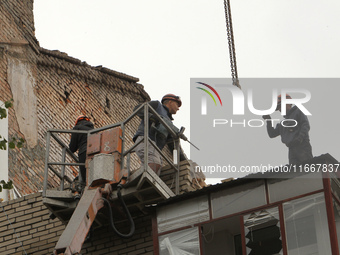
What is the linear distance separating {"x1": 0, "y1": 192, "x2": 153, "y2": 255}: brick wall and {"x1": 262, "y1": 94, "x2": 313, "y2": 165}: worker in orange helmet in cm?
265

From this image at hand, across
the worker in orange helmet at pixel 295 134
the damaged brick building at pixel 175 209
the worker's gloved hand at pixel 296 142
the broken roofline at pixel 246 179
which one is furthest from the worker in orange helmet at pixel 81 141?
the worker's gloved hand at pixel 296 142

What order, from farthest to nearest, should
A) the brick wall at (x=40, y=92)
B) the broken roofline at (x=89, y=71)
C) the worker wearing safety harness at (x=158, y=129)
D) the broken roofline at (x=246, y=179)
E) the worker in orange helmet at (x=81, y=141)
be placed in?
1. the broken roofline at (x=89, y=71)
2. the brick wall at (x=40, y=92)
3. the worker in orange helmet at (x=81, y=141)
4. the worker wearing safety harness at (x=158, y=129)
5. the broken roofline at (x=246, y=179)

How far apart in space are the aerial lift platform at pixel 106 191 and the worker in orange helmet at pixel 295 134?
1.86 m

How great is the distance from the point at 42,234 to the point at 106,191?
7.06 ft

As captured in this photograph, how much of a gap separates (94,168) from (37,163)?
669 cm

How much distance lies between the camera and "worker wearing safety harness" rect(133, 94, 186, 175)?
1792 cm

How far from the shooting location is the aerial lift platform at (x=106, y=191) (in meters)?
16.8

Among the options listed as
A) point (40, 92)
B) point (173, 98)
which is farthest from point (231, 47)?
point (40, 92)

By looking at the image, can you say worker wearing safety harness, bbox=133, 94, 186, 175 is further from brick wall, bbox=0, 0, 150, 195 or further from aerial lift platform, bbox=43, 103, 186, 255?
brick wall, bbox=0, 0, 150, 195

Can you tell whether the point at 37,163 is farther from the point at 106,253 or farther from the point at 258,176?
the point at 258,176

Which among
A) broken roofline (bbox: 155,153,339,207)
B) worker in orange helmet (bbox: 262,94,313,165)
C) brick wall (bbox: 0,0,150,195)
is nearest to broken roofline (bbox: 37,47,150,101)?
brick wall (bbox: 0,0,150,195)

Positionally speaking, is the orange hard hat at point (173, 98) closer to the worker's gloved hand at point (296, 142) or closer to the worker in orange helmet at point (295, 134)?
the worker in orange helmet at point (295, 134)

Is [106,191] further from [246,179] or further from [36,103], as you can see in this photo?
[36,103]

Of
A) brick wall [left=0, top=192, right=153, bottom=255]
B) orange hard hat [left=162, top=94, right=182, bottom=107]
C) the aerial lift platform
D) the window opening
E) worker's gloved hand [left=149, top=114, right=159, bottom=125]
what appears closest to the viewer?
the window opening
